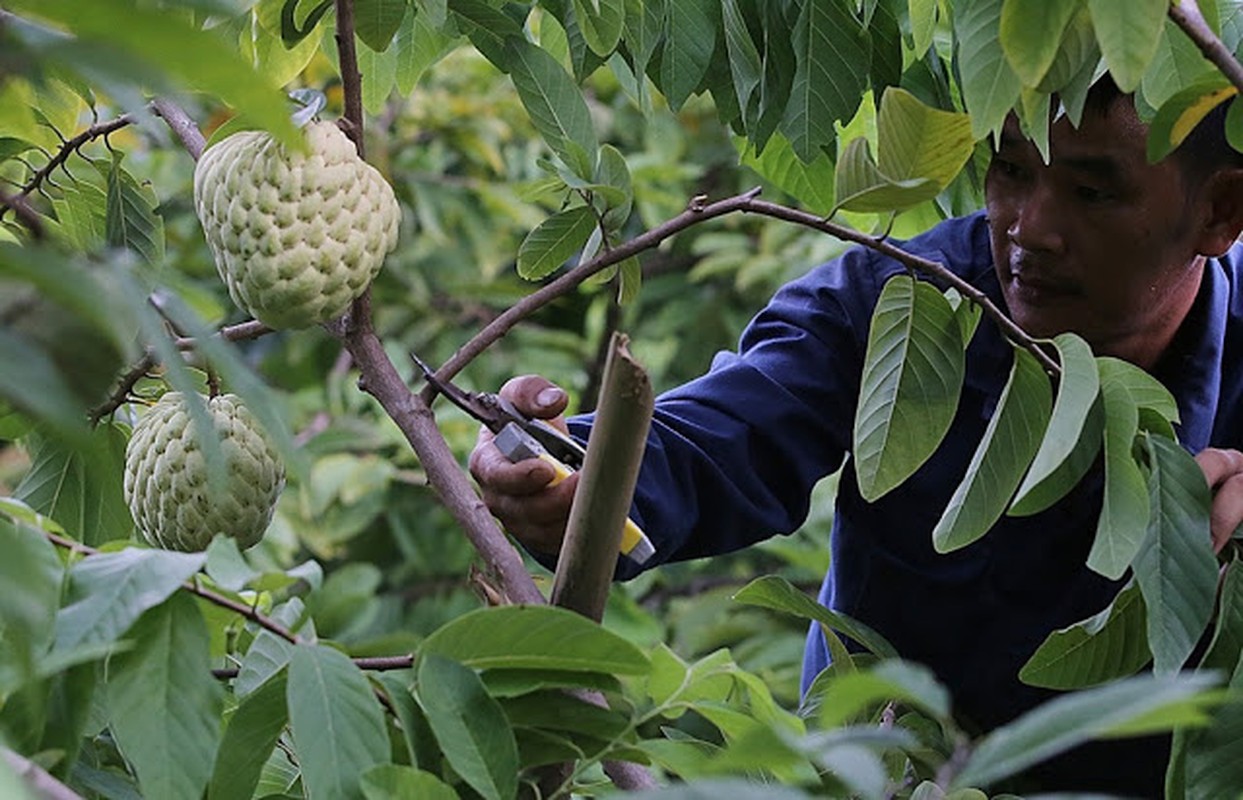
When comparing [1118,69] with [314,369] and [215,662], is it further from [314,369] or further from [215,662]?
[314,369]

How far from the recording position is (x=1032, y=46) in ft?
2.75

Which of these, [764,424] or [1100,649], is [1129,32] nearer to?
[1100,649]

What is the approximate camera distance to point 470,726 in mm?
732

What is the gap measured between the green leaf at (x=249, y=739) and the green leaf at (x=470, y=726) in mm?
67

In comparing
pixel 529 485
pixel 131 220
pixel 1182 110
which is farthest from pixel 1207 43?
pixel 131 220

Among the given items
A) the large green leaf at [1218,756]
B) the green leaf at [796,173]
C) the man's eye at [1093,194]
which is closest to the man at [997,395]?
the man's eye at [1093,194]

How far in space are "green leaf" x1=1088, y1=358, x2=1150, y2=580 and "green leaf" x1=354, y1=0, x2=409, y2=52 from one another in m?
0.44

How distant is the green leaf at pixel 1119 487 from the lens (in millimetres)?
863

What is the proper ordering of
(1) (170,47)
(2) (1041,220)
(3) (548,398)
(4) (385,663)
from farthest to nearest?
(2) (1041,220) → (3) (548,398) → (4) (385,663) → (1) (170,47)

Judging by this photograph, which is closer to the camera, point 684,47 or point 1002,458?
point 1002,458

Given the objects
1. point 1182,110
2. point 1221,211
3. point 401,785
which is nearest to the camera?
point 401,785

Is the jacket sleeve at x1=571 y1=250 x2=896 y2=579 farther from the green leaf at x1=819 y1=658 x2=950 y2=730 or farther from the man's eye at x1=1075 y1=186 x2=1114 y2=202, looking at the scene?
the green leaf at x1=819 y1=658 x2=950 y2=730

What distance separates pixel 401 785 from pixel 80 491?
0.49 meters

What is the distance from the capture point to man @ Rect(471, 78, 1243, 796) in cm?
129
